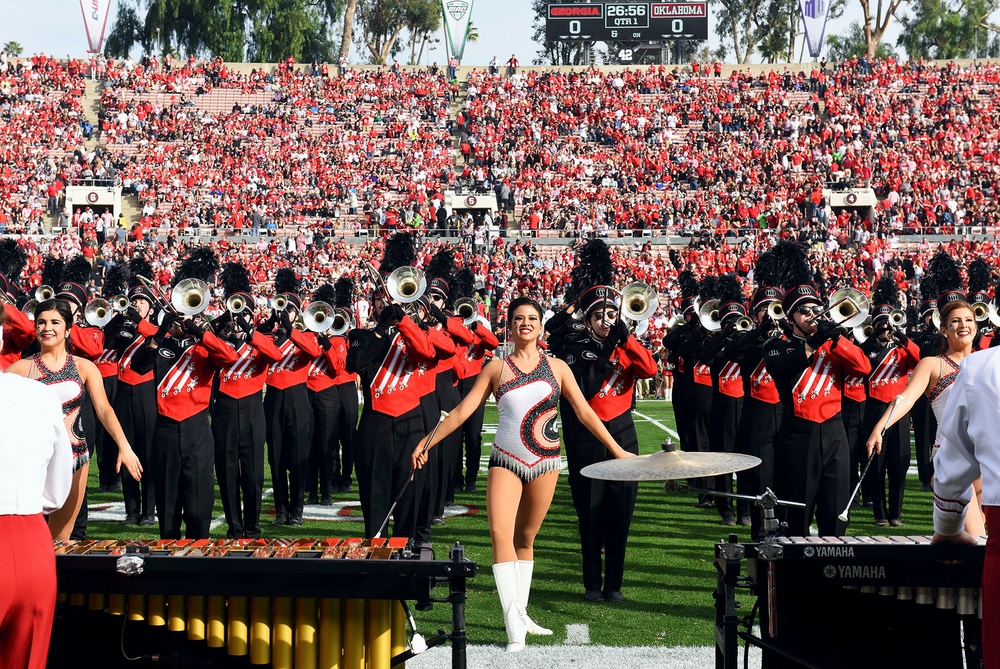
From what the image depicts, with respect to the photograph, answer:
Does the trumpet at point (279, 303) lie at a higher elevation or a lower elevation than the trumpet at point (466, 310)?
higher

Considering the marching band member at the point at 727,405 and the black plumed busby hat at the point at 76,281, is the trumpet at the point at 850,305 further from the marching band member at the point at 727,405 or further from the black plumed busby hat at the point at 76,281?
the black plumed busby hat at the point at 76,281

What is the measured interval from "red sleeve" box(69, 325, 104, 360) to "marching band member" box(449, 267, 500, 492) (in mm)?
2873

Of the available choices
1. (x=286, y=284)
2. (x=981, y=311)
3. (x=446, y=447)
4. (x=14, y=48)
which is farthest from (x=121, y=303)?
(x=14, y=48)

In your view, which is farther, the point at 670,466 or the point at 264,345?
the point at 264,345

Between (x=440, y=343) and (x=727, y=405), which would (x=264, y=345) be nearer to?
(x=440, y=343)

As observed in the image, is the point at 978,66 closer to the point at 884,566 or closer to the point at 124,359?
the point at 124,359

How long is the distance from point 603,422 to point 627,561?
4.11 ft

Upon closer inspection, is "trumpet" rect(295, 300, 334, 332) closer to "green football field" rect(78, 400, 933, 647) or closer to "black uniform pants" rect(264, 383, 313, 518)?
"black uniform pants" rect(264, 383, 313, 518)

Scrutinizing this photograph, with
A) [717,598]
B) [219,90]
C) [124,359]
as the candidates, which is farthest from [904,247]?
[717,598]

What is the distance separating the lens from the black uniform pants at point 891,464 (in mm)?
9281

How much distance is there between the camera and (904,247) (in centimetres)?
3084

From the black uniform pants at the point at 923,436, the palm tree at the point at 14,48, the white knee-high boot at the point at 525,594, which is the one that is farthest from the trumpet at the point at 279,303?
the palm tree at the point at 14,48

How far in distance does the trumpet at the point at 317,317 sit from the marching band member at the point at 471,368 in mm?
1228

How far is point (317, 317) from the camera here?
373 inches
